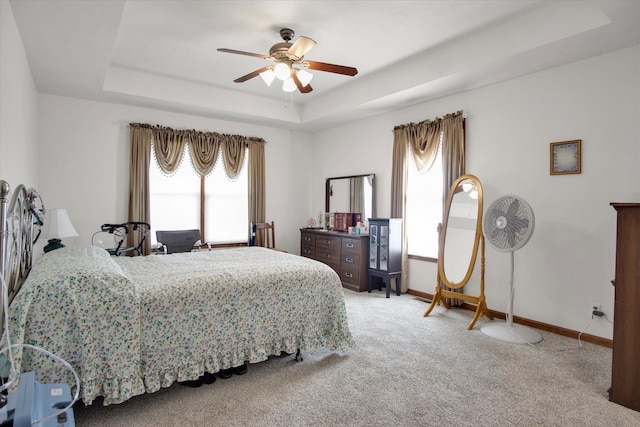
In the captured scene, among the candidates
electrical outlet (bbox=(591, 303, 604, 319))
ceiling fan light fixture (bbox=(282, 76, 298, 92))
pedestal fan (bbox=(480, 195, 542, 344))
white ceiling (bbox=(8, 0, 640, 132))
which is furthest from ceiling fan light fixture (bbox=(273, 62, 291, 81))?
electrical outlet (bbox=(591, 303, 604, 319))

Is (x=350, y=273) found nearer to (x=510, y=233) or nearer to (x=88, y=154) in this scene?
(x=510, y=233)

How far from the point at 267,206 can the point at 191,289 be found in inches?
150

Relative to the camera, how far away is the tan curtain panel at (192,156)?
184 inches

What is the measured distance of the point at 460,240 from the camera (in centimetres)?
383

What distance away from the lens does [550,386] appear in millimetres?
2396

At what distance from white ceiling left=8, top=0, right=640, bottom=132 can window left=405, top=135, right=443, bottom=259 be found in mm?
934

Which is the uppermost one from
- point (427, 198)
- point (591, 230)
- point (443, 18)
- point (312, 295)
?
point (443, 18)

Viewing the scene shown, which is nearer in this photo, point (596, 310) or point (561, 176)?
point (596, 310)

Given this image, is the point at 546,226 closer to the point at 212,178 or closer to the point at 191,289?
the point at 191,289

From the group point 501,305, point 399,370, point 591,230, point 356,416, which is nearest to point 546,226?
point 591,230

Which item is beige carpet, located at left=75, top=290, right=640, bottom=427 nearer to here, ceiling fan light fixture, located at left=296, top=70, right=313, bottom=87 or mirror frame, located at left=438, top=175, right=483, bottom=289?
mirror frame, located at left=438, top=175, right=483, bottom=289

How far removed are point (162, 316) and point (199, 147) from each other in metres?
3.54

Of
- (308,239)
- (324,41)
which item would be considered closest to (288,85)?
(324,41)

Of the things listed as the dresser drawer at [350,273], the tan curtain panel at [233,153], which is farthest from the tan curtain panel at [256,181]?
the dresser drawer at [350,273]
